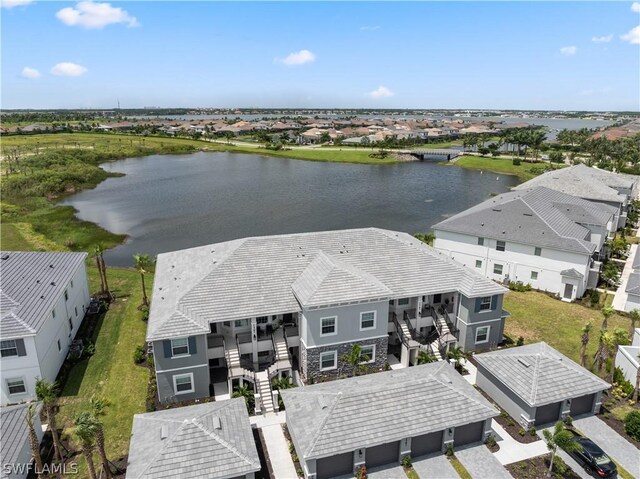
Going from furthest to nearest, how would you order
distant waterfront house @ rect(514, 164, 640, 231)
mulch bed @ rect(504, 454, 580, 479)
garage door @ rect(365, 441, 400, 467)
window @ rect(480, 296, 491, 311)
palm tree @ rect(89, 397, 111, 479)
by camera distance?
1. distant waterfront house @ rect(514, 164, 640, 231)
2. window @ rect(480, 296, 491, 311)
3. garage door @ rect(365, 441, 400, 467)
4. mulch bed @ rect(504, 454, 580, 479)
5. palm tree @ rect(89, 397, 111, 479)

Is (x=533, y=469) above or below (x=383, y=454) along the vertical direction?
below

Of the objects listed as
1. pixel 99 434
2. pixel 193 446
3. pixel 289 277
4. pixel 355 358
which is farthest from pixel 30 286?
pixel 355 358

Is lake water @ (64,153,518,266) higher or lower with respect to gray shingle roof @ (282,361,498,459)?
lower

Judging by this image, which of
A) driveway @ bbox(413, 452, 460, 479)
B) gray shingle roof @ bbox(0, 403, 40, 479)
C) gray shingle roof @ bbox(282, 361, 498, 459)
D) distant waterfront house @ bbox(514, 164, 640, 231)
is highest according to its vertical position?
distant waterfront house @ bbox(514, 164, 640, 231)

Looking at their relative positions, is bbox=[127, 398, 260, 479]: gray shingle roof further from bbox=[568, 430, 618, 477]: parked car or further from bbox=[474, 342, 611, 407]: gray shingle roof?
bbox=[568, 430, 618, 477]: parked car

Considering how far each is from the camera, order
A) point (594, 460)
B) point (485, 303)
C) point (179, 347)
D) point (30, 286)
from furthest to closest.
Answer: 1. point (485, 303)
2. point (30, 286)
3. point (179, 347)
4. point (594, 460)

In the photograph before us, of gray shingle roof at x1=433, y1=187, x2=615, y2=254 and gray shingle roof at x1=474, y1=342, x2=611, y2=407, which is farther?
gray shingle roof at x1=433, y1=187, x2=615, y2=254

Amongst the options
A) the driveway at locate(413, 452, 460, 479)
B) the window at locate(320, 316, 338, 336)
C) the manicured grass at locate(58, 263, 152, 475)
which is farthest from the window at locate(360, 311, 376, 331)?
the manicured grass at locate(58, 263, 152, 475)

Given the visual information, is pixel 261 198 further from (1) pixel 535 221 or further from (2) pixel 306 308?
A: (2) pixel 306 308

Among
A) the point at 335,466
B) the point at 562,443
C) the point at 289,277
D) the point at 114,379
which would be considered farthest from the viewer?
the point at 289,277
